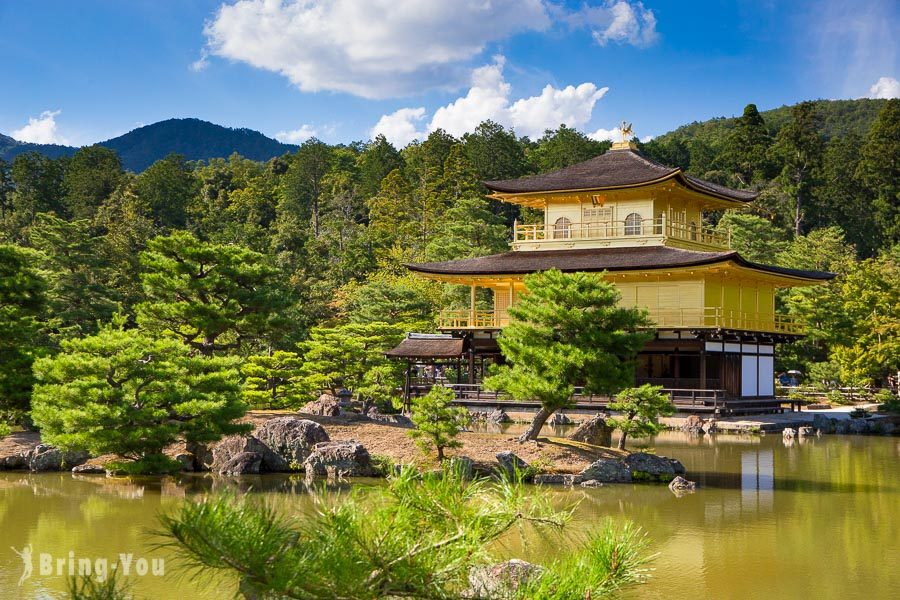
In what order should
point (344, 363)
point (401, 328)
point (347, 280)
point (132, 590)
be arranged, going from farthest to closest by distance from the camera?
1. point (347, 280)
2. point (401, 328)
3. point (344, 363)
4. point (132, 590)

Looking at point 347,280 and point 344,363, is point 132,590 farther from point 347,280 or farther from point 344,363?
point 347,280

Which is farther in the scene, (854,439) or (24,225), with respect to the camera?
(24,225)

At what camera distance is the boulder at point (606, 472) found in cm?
1532

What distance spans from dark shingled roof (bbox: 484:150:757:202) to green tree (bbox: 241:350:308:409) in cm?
1069

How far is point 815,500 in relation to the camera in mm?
13805

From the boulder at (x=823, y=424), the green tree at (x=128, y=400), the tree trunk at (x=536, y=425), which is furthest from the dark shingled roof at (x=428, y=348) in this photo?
the green tree at (x=128, y=400)

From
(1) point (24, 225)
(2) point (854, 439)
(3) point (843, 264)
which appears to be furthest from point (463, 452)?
(1) point (24, 225)

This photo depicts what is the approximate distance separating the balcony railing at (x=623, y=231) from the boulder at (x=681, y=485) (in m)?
15.5

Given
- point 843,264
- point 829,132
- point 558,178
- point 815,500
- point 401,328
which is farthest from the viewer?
point 829,132

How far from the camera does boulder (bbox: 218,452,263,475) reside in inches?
603

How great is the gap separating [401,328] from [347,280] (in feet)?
59.7

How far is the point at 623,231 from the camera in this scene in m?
30.7

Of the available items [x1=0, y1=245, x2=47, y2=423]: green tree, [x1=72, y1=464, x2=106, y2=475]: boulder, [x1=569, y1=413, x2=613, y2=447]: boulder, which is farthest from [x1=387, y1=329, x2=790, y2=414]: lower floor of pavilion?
[x1=72, y1=464, x2=106, y2=475]: boulder

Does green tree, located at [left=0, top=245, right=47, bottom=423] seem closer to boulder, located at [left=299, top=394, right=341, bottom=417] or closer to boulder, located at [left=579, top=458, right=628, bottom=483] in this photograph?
boulder, located at [left=299, top=394, right=341, bottom=417]
